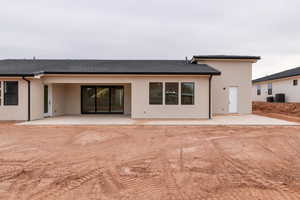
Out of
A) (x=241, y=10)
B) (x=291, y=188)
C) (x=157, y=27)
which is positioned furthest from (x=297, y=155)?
(x=157, y=27)

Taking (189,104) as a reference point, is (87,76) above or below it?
above

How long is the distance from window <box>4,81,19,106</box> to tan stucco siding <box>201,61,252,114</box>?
13386 millimetres

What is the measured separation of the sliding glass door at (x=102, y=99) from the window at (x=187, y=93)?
498cm

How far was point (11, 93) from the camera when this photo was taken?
416 inches

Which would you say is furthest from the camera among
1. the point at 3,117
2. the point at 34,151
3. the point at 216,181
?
the point at 3,117

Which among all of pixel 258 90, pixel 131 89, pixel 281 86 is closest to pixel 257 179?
pixel 131 89

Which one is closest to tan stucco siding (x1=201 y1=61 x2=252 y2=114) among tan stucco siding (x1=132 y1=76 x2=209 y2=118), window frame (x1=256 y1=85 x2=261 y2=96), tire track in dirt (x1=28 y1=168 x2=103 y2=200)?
tan stucco siding (x1=132 y1=76 x2=209 y2=118)

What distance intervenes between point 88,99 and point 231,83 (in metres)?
11.3

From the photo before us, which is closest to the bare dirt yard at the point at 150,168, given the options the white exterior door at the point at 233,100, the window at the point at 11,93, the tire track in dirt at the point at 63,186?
the tire track in dirt at the point at 63,186

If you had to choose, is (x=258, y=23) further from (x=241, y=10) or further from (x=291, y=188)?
(x=291, y=188)

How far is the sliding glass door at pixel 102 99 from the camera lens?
13844 mm

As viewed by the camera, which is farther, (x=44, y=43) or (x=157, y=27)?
(x=44, y=43)

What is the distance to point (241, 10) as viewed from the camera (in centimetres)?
→ 1530

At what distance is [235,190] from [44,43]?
1068 inches
